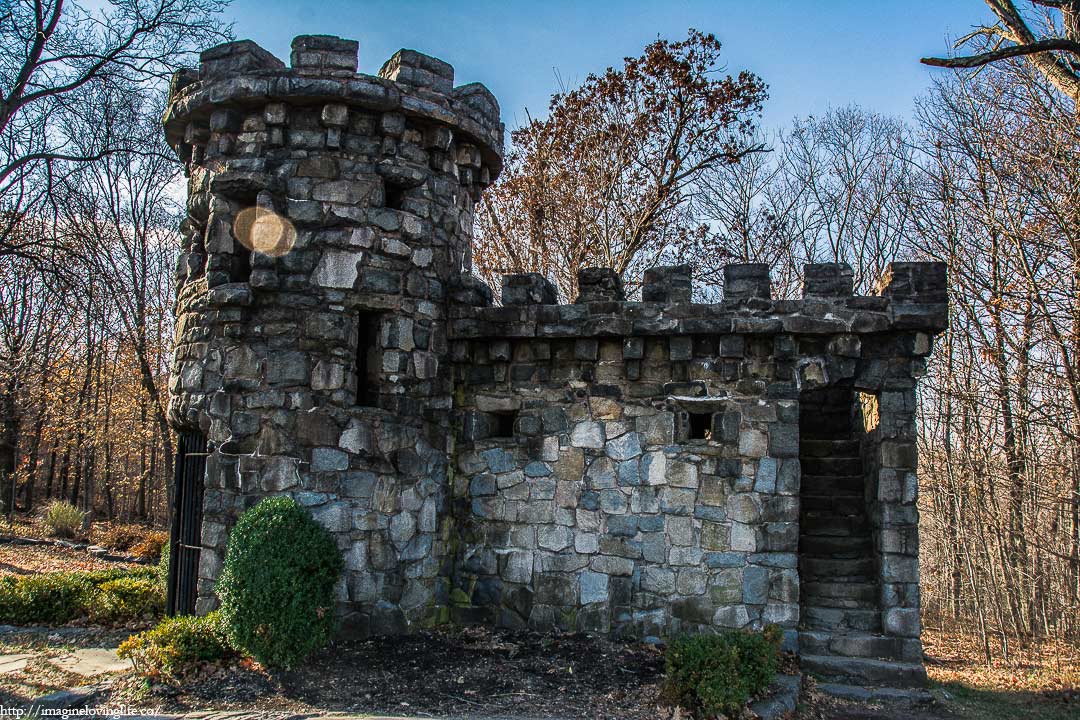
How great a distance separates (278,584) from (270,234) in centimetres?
301

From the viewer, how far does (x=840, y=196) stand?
17016 mm

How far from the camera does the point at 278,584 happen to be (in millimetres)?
5969

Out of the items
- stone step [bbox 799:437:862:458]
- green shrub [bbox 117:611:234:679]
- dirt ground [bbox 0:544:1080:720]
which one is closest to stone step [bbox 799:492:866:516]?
stone step [bbox 799:437:862:458]

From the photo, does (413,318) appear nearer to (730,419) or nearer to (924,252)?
(730,419)

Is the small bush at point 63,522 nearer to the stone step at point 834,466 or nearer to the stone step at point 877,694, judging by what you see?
the stone step at point 834,466

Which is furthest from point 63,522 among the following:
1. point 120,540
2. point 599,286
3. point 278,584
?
point 599,286

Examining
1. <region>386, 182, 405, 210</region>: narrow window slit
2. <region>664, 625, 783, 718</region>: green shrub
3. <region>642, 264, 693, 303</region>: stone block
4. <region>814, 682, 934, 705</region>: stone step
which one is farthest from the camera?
<region>386, 182, 405, 210</region>: narrow window slit

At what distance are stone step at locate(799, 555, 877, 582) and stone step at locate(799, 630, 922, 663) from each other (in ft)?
1.88

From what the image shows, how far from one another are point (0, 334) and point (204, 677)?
14.6m

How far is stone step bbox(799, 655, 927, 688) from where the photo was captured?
21.3 feet

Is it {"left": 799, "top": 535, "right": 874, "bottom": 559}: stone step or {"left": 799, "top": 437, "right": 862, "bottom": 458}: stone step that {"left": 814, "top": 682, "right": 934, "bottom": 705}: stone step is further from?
{"left": 799, "top": 437, "right": 862, "bottom": 458}: stone step

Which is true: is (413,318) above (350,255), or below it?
below

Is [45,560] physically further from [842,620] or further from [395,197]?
[842,620]

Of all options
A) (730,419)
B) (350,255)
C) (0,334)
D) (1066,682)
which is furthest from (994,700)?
(0,334)
